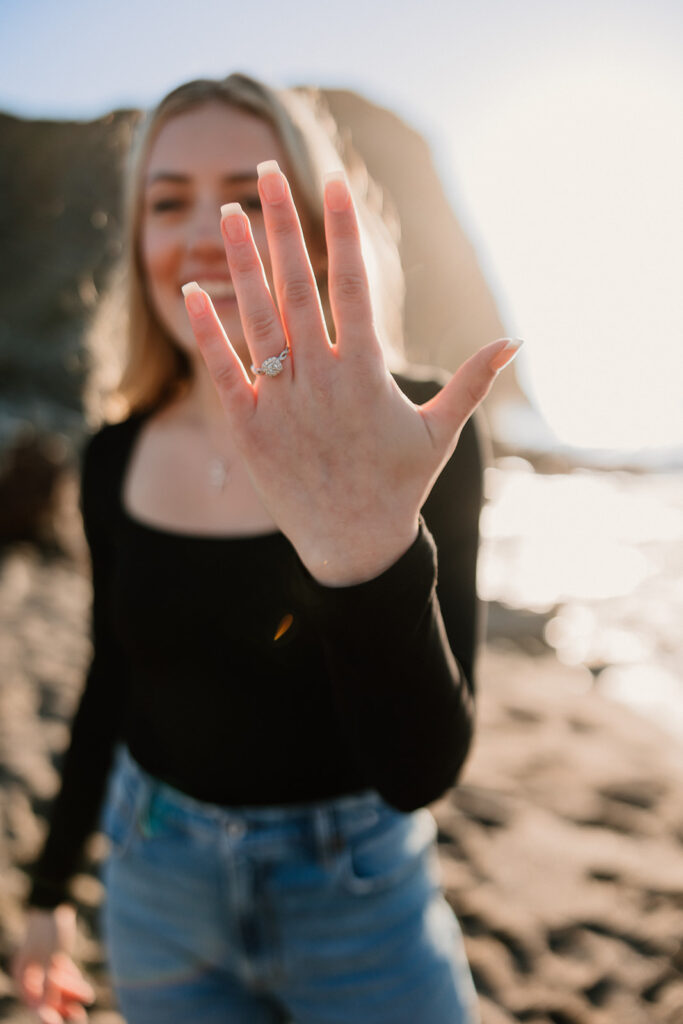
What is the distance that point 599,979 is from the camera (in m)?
2.24

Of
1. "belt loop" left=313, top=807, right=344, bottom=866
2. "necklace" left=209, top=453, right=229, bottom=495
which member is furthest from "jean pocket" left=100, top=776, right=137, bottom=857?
"necklace" left=209, top=453, right=229, bottom=495

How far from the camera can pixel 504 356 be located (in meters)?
→ 0.65

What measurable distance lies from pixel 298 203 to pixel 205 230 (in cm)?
18

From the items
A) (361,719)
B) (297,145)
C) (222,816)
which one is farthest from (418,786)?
(297,145)

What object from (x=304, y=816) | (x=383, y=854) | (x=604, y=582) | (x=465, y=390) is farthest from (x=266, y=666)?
(x=604, y=582)

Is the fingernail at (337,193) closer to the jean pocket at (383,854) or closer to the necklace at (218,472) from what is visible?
the necklace at (218,472)

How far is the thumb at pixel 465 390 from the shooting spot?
25.8 inches

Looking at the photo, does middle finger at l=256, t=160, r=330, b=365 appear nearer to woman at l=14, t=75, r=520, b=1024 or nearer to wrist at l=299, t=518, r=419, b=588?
woman at l=14, t=75, r=520, b=1024

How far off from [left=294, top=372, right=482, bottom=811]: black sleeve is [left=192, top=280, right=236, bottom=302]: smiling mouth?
0.51 metres

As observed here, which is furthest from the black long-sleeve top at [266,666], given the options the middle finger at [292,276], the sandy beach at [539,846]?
the sandy beach at [539,846]

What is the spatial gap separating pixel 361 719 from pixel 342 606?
18 centimetres

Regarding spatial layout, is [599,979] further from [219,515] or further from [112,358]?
[112,358]

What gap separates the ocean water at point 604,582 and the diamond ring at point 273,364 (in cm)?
50

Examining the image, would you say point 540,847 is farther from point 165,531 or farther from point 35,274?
point 35,274
